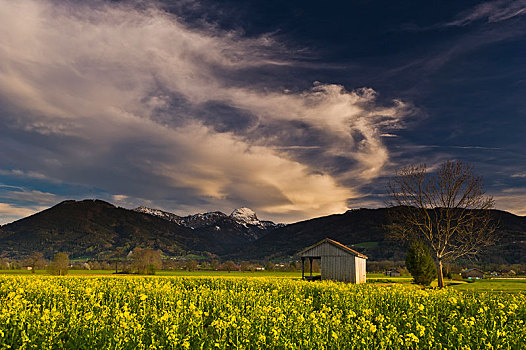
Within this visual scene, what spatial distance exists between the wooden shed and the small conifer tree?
253 inches

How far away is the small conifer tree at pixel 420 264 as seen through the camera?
4428 cm

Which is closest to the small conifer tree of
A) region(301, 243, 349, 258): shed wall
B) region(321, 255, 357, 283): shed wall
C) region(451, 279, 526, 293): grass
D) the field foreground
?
region(451, 279, 526, 293): grass

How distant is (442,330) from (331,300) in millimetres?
5719

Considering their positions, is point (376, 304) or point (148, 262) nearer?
point (376, 304)

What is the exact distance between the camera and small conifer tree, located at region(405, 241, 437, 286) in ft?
145

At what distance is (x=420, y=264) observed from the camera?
145 ft

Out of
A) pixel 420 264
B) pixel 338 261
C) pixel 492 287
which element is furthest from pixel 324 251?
pixel 492 287

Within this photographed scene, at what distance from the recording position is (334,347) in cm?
743

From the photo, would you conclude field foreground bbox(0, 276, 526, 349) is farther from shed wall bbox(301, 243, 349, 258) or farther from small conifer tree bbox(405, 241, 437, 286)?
shed wall bbox(301, 243, 349, 258)

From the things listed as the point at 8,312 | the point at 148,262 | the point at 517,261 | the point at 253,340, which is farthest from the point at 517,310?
the point at 517,261

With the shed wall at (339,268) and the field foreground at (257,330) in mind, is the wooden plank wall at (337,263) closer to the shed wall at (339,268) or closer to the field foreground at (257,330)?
the shed wall at (339,268)

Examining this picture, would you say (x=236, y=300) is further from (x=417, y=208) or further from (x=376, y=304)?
(x=417, y=208)

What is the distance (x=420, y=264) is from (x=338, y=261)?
9881mm

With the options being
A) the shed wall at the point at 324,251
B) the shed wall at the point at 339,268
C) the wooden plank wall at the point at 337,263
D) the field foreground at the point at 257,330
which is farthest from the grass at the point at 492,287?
the field foreground at the point at 257,330
